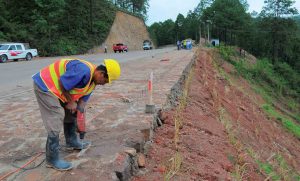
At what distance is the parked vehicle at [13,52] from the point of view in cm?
2651

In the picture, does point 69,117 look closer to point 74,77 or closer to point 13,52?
point 74,77

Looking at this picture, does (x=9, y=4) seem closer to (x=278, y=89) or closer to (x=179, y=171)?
(x=278, y=89)

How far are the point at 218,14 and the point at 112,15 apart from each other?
31.8 meters

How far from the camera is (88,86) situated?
4152 millimetres

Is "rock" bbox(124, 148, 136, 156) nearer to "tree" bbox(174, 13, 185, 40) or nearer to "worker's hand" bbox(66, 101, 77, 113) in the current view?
"worker's hand" bbox(66, 101, 77, 113)

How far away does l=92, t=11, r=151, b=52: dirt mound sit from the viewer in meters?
53.1

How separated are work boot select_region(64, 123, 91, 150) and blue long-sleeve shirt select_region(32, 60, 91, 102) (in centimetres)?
98

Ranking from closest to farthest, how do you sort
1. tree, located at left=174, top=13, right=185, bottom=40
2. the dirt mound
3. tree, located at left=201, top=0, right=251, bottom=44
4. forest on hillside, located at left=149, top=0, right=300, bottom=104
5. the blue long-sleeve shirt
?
the blue long-sleeve shirt
the dirt mound
forest on hillside, located at left=149, top=0, right=300, bottom=104
tree, located at left=201, top=0, right=251, bottom=44
tree, located at left=174, top=13, right=185, bottom=40

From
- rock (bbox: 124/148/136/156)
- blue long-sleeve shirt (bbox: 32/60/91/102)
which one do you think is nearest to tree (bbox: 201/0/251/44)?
rock (bbox: 124/148/136/156)

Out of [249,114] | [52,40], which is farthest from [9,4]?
[249,114]

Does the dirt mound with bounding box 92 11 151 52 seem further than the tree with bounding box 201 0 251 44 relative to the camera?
No

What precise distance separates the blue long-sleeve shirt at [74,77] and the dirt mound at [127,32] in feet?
142

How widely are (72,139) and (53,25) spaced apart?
1461 inches

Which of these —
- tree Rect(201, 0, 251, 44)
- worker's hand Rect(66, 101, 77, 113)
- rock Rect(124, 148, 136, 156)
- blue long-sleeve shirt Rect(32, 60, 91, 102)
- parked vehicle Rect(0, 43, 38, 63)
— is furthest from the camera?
tree Rect(201, 0, 251, 44)
